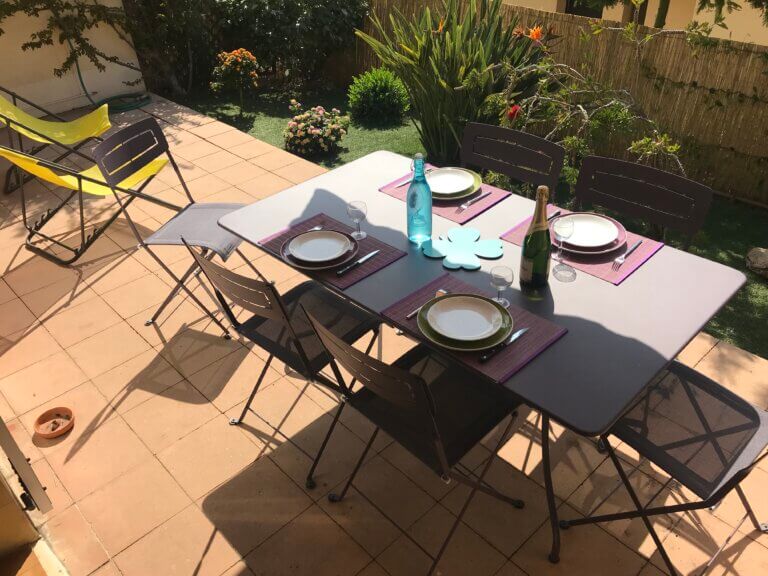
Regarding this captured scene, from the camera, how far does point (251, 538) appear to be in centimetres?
231

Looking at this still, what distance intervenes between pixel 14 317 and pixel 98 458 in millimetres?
1368

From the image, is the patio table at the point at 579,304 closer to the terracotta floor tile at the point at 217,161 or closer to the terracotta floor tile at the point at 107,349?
the terracotta floor tile at the point at 107,349

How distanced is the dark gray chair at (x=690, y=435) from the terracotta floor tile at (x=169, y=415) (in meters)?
1.66

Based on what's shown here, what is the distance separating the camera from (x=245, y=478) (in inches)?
100

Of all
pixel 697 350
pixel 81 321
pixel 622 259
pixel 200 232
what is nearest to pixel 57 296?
pixel 81 321

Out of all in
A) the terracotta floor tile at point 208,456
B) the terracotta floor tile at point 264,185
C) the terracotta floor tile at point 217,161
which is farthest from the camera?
the terracotta floor tile at point 217,161

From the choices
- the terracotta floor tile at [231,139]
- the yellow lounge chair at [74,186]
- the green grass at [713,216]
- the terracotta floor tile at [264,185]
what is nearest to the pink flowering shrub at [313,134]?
the green grass at [713,216]

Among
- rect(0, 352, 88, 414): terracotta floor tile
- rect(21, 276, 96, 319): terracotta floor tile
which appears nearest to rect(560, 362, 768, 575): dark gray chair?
rect(0, 352, 88, 414): terracotta floor tile

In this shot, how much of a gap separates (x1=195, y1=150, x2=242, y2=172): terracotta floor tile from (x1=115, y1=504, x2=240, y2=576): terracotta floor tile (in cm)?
340

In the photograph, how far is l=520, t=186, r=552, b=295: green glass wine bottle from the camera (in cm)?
205

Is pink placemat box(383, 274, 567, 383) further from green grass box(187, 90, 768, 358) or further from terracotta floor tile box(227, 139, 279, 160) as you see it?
terracotta floor tile box(227, 139, 279, 160)

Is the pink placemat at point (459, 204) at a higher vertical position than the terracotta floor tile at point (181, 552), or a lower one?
higher

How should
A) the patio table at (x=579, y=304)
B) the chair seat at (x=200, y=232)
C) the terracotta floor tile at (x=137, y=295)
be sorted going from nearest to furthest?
1. the patio table at (x=579, y=304)
2. the chair seat at (x=200, y=232)
3. the terracotta floor tile at (x=137, y=295)

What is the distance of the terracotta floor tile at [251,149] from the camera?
17.7ft
